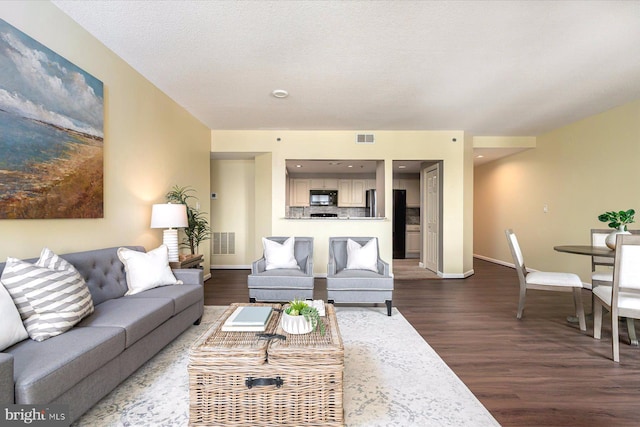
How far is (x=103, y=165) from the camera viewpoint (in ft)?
9.06

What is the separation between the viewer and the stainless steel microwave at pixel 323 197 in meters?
8.30

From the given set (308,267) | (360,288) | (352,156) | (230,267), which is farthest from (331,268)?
(230,267)

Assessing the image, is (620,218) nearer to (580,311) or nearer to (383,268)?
(580,311)

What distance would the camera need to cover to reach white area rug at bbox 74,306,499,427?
171 centimetres

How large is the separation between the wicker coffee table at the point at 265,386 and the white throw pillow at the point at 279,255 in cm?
227

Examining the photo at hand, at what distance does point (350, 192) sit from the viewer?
8.39 meters

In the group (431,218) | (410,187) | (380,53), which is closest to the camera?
(380,53)

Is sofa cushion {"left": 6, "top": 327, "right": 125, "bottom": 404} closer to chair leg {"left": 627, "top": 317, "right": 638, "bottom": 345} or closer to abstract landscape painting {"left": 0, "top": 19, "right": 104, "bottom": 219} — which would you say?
abstract landscape painting {"left": 0, "top": 19, "right": 104, "bottom": 219}

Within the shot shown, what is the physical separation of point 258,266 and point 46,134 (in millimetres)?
2361

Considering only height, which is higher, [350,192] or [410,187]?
[410,187]

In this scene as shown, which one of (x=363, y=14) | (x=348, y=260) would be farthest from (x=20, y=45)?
(x=348, y=260)

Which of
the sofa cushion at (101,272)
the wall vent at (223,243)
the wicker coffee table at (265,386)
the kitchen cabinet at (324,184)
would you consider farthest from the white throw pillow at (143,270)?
the kitchen cabinet at (324,184)

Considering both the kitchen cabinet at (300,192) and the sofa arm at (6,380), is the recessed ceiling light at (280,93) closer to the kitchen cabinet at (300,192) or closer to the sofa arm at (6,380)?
the sofa arm at (6,380)

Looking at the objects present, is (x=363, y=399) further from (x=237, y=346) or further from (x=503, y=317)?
(x=503, y=317)
